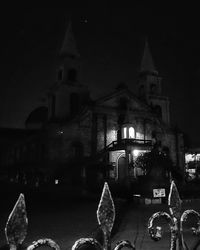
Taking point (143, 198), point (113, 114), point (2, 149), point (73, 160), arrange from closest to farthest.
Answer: point (143, 198) → point (73, 160) → point (113, 114) → point (2, 149)

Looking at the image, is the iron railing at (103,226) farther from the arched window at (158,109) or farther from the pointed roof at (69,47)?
the arched window at (158,109)

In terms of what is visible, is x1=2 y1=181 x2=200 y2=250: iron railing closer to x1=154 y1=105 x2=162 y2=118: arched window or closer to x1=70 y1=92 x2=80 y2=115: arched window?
x1=70 y1=92 x2=80 y2=115: arched window

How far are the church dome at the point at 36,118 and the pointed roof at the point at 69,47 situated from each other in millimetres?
16030

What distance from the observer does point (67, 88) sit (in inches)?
1641

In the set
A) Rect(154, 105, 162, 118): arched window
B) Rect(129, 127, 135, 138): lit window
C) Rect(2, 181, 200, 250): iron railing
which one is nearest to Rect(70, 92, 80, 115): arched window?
Rect(129, 127, 135, 138): lit window

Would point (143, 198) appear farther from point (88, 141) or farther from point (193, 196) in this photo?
point (88, 141)

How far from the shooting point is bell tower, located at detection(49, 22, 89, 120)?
136ft

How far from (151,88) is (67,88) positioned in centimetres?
1622

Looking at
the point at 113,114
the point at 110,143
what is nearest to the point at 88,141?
the point at 110,143

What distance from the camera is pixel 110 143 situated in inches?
1521

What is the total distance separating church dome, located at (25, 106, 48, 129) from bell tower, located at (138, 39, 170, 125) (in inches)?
796

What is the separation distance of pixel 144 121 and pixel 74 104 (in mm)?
11684

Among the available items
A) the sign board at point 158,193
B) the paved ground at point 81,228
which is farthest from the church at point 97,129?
the paved ground at point 81,228

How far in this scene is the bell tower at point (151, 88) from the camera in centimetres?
4781
